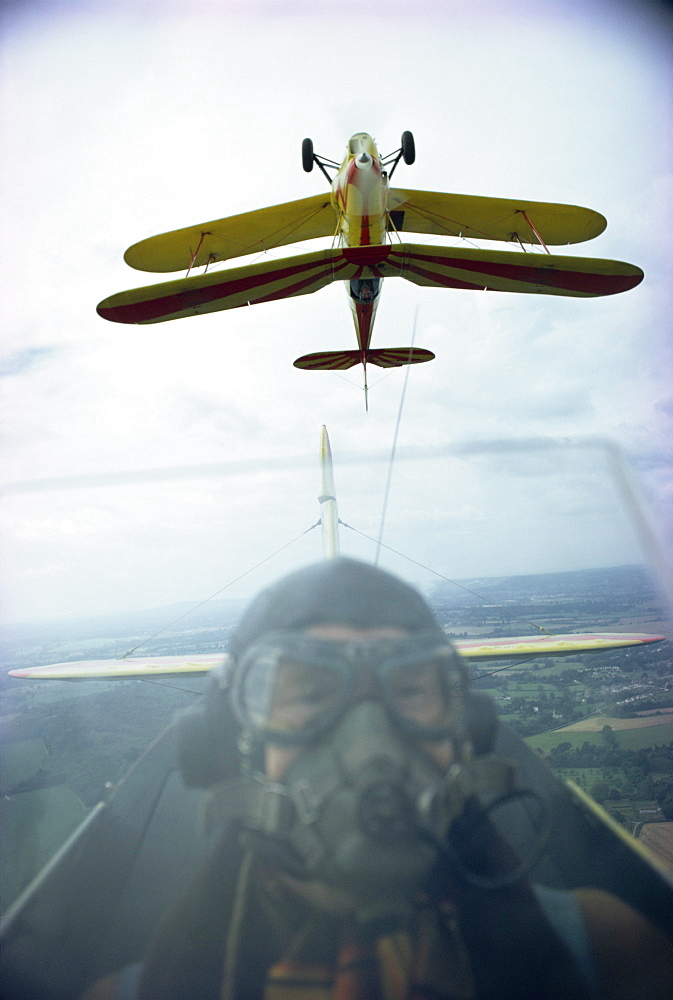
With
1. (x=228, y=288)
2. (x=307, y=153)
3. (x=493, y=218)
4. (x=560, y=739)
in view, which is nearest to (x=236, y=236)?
(x=307, y=153)

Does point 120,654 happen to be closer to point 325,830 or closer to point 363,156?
point 325,830

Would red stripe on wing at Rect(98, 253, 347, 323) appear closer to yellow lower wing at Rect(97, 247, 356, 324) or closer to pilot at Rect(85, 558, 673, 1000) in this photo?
yellow lower wing at Rect(97, 247, 356, 324)

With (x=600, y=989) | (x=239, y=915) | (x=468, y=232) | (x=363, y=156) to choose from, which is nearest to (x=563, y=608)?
(x=600, y=989)

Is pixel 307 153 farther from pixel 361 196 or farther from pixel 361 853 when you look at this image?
pixel 361 853

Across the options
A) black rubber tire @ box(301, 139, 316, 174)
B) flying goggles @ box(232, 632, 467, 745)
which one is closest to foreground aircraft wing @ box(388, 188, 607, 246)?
black rubber tire @ box(301, 139, 316, 174)

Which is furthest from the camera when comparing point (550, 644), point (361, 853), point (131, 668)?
point (550, 644)

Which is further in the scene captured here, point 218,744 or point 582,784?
point 582,784

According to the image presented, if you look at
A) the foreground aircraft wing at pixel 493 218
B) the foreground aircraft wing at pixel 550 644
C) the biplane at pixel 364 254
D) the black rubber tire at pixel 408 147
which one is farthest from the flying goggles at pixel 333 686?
the foreground aircraft wing at pixel 493 218
